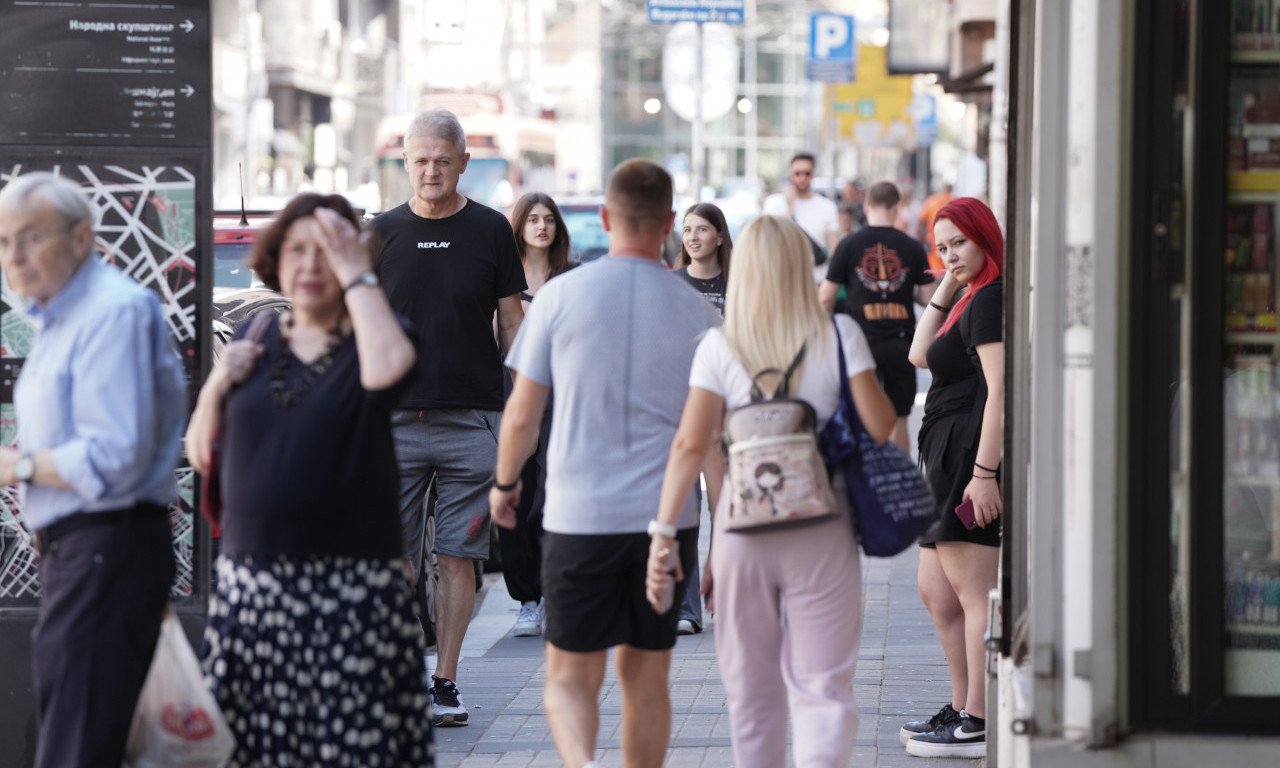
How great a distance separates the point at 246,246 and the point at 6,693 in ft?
13.7

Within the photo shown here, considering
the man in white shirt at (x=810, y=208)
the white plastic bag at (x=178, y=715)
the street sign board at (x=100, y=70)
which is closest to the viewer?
the white plastic bag at (x=178, y=715)

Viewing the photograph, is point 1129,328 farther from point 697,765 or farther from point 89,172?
point 89,172

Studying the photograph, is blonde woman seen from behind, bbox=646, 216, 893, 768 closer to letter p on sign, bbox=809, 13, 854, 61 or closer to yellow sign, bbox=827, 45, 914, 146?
letter p on sign, bbox=809, 13, 854, 61

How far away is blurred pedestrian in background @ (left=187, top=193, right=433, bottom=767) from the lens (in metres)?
3.95

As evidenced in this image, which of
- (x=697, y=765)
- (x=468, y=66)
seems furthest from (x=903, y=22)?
(x=468, y=66)

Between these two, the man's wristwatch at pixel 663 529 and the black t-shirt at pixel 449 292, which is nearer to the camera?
the man's wristwatch at pixel 663 529

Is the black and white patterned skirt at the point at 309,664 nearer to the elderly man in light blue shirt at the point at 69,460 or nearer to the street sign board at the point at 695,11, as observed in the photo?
the elderly man in light blue shirt at the point at 69,460

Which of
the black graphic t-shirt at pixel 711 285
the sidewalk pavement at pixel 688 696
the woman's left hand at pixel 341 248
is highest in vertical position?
the woman's left hand at pixel 341 248

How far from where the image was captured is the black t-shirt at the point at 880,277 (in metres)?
11.4

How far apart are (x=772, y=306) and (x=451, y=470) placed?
2425 millimetres

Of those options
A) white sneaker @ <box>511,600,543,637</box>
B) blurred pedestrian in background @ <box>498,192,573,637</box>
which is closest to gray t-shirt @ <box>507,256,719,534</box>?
blurred pedestrian in background @ <box>498,192,573,637</box>

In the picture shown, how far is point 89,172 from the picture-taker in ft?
17.0

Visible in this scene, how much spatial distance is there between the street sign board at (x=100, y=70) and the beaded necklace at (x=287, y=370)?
1.43 metres

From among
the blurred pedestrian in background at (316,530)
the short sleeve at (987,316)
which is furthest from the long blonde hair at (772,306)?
the short sleeve at (987,316)
